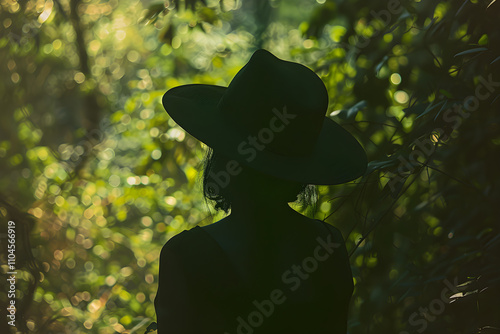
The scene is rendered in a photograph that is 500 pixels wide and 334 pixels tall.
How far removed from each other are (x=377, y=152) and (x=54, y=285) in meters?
2.55

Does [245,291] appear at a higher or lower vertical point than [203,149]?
higher

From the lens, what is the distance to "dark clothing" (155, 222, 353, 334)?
81 cm

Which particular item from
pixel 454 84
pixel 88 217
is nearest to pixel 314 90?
pixel 454 84

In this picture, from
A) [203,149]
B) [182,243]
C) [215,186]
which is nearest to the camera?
[182,243]

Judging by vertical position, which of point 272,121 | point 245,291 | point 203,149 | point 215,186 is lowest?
point 203,149

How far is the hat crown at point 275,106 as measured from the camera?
849 mm

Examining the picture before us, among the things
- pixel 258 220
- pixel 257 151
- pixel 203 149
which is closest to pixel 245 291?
pixel 258 220

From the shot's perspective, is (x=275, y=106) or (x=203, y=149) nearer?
(x=275, y=106)

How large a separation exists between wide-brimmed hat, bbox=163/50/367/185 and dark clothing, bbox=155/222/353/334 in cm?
16

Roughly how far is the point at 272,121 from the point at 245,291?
315 millimetres

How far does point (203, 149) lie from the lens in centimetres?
153

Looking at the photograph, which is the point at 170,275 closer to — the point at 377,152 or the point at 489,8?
the point at 377,152

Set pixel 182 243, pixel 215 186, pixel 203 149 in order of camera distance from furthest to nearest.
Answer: pixel 203 149 → pixel 215 186 → pixel 182 243

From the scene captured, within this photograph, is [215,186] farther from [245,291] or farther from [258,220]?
[245,291]
